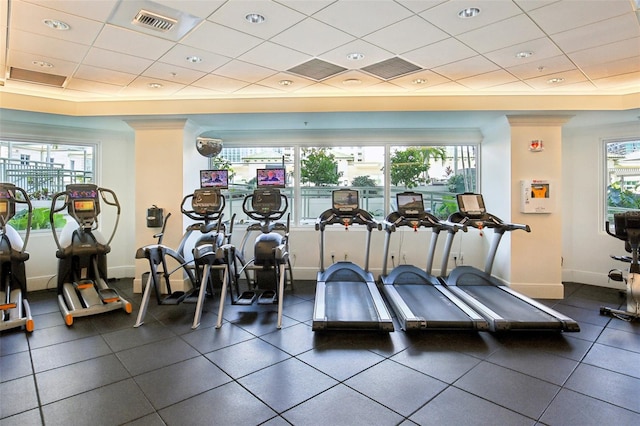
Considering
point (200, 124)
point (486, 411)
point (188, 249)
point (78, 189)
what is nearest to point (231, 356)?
point (486, 411)

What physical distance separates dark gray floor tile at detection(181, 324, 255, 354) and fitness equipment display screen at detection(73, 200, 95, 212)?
2425 millimetres

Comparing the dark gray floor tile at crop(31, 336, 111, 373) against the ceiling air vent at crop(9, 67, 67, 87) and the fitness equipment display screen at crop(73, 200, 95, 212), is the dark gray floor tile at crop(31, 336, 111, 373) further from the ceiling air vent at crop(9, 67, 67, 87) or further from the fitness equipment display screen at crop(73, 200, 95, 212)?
the ceiling air vent at crop(9, 67, 67, 87)

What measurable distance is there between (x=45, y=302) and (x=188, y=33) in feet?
14.4

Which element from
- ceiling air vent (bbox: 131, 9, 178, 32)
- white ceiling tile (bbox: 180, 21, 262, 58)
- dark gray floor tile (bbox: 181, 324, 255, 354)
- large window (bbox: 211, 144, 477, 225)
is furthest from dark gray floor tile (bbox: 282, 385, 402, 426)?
large window (bbox: 211, 144, 477, 225)

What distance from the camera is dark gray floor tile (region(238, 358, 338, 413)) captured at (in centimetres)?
241

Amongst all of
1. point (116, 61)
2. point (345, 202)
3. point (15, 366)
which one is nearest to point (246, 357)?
point (15, 366)

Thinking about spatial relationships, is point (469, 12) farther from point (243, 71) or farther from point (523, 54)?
point (243, 71)

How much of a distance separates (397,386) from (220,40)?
11.8ft

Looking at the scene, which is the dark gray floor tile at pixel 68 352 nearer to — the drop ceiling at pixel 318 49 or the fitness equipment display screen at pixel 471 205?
the drop ceiling at pixel 318 49

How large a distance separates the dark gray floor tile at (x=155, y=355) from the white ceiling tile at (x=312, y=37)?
3230 millimetres

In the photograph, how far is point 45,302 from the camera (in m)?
4.67

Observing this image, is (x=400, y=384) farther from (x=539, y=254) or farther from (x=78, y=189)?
(x=78, y=189)

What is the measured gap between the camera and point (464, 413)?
7.42 feet

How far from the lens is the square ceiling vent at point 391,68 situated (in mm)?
3760
